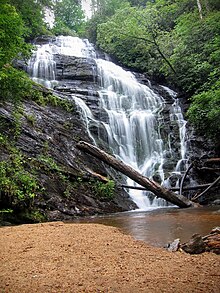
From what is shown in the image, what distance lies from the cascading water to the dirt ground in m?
8.39

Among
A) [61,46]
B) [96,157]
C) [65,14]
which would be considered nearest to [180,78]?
[96,157]

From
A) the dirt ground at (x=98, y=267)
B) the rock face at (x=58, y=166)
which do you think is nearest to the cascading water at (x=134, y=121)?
the rock face at (x=58, y=166)

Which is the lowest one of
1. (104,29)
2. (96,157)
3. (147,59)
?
(96,157)

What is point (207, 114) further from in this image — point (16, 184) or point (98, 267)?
point (98, 267)

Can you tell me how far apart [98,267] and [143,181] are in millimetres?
8603

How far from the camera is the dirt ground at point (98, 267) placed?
288 centimetres

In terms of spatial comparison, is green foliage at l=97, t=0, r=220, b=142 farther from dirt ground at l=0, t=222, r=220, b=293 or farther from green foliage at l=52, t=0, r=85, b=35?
green foliage at l=52, t=0, r=85, b=35

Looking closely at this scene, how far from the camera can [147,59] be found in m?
28.1

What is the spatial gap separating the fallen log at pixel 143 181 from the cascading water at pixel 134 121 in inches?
55.1

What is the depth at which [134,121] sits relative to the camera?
1847cm

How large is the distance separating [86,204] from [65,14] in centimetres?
4689

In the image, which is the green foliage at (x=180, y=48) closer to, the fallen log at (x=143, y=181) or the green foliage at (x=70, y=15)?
the fallen log at (x=143, y=181)

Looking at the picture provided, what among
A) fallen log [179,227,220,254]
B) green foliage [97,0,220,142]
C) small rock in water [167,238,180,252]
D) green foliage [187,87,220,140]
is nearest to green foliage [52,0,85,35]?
green foliage [97,0,220,142]

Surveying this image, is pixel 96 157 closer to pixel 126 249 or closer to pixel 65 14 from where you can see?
pixel 126 249
